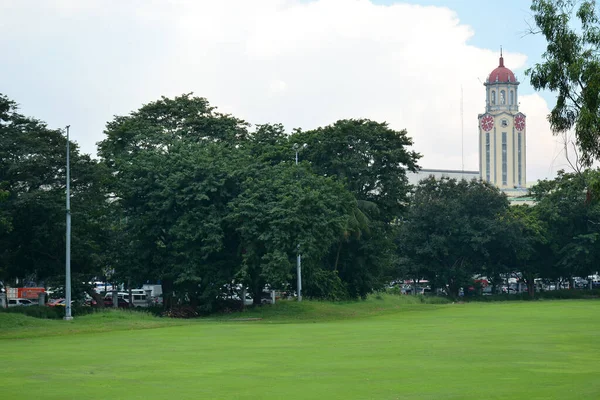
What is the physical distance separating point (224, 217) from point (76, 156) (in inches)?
352

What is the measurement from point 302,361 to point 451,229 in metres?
62.9

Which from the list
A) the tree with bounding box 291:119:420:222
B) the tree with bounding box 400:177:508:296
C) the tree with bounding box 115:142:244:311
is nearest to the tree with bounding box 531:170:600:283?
the tree with bounding box 400:177:508:296

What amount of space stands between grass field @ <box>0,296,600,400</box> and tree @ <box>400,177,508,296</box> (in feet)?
143

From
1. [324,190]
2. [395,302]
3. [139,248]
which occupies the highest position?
[324,190]

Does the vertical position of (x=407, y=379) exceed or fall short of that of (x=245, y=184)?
it falls short

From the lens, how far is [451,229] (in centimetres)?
8400

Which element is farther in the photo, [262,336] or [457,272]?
[457,272]

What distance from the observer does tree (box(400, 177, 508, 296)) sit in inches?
3295

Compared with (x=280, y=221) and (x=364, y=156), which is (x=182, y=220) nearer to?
(x=280, y=221)

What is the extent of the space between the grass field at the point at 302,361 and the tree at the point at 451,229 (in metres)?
43.4

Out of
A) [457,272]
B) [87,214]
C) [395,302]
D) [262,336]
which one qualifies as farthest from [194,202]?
[457,272]

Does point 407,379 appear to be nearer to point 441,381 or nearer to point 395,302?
point 441,381

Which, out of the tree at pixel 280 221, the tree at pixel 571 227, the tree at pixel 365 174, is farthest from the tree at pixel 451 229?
the tree at pixel 280 221

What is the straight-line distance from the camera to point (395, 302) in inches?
2803
